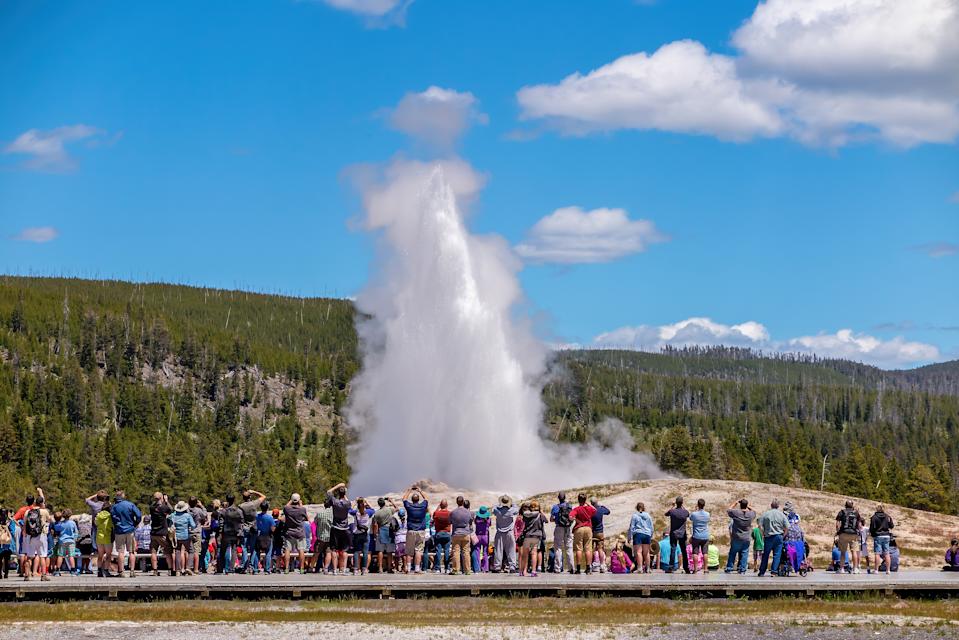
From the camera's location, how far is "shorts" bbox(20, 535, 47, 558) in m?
25.5

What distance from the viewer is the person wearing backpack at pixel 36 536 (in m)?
25.1

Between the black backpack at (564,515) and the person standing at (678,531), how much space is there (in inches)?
75.9

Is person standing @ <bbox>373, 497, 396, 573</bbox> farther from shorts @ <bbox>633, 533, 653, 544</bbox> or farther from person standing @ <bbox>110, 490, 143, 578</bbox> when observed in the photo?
shorts @ <bbox>633, 533, 653, 544</bbox>

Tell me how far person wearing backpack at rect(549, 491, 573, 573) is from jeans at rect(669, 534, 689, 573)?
2093 mm

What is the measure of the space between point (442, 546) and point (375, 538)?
54.5 inches

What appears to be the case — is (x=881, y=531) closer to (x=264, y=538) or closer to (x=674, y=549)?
(x=674, y=549)

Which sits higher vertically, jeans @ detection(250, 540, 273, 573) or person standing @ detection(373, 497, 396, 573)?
person standing @ detection(373, 497, 396, 573)

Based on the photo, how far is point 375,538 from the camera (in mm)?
26922

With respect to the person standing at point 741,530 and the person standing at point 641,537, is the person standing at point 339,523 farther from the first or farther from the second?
the person standing at point 741,530

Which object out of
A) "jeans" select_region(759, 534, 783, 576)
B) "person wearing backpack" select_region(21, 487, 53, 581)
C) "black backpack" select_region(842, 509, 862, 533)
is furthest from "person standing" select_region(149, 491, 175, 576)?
"black backpack" select_region(842, 509, 862, 533)

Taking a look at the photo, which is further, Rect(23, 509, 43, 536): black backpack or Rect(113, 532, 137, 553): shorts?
Rect(113, 532, 137, 553): shorts

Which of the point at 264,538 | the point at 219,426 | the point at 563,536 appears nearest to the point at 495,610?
the point at 563,536

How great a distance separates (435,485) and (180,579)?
24.1 metres

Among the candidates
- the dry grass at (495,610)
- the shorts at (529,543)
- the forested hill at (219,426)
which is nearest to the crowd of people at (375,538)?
the shorts at (529,543)
